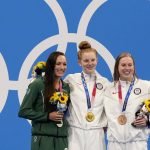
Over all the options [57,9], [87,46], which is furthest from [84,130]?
[57,9]

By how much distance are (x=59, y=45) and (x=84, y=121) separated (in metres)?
1.90

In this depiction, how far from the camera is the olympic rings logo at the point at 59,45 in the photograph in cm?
557

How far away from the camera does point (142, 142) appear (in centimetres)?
397

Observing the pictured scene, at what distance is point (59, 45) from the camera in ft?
18.6

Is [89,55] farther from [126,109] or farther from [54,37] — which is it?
[54,37]

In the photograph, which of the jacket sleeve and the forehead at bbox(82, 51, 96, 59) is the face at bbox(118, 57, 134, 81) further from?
the jacket sleeve

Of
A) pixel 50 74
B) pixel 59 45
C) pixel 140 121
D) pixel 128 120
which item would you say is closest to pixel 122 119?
pixel 128 120

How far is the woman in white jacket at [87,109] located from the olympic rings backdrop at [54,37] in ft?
4.97

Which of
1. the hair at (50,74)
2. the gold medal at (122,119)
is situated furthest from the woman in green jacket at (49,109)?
the gold medal at (122,119)

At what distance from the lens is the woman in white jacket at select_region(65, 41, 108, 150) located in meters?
4.00

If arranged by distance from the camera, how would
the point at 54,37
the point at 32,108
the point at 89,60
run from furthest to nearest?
the point at 54,37
the point at 89,60
the point at 32,108

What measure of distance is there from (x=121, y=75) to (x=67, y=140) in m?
0.80

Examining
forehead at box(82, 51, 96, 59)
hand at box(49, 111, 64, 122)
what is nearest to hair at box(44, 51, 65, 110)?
hand at box(49, 111, 64, 122)

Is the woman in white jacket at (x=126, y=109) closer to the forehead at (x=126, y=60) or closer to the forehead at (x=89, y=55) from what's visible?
the forehead at (x=126, y=60)
